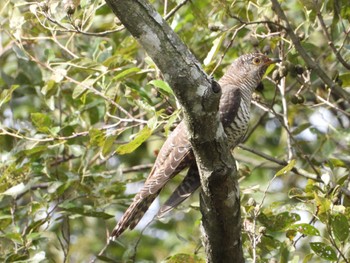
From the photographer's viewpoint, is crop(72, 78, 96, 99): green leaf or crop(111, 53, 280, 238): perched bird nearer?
crop(111, 53, 280, 238): perched bird

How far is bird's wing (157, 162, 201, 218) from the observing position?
477 centimetres

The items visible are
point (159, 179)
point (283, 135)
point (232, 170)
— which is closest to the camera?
point (232, 170)

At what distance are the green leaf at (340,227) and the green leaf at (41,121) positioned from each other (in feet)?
6.04

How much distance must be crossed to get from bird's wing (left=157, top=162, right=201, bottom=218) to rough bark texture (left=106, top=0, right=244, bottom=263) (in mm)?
732

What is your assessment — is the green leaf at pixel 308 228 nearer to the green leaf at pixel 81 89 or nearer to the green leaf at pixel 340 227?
the green leaf at pixel 340 227

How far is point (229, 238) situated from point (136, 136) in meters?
0.85

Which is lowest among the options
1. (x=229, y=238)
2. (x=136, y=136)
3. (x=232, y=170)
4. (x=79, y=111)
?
(x=229, y=238)

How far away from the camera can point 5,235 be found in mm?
4902

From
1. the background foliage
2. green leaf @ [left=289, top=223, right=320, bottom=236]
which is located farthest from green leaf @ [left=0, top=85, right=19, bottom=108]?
green leaf @ [left=289, top=223, right=320, bottom=236]

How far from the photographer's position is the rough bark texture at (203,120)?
3334 millimetres

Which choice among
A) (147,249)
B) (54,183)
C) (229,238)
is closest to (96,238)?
(147,249)

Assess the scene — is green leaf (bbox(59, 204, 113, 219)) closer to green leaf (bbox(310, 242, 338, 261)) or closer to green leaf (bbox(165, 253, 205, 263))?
green leaf (bbox(165, 253, 205, 263))

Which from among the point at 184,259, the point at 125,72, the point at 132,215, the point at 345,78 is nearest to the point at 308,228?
the point at 184,259

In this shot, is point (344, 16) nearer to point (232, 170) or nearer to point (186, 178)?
point (186, 178)
